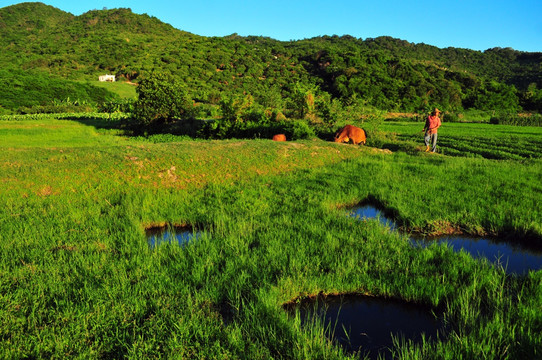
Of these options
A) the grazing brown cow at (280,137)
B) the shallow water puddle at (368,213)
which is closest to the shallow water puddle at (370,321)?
the shallow water puddle at (368,213)

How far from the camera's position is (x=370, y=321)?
3.41m

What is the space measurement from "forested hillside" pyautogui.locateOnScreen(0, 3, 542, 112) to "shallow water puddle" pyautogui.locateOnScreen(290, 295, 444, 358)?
1694 cm

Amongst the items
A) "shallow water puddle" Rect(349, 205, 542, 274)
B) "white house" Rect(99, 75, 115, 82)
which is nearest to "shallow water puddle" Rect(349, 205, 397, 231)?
"shallow water puddle" Rect(349, 205, 542, 274)

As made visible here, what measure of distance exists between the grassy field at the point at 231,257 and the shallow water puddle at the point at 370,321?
13 centimetres

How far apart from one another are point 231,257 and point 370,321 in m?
2.03

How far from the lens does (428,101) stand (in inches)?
2148

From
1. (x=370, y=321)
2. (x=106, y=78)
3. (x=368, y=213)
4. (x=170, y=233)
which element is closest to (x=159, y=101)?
(x=170, y=233)

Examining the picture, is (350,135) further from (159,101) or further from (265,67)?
(265,67)

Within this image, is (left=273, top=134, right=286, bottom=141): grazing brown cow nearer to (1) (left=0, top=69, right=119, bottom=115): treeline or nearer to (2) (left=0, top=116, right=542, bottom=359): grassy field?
(2) (left=0, top=116, right=542, bottom=359): grassy field

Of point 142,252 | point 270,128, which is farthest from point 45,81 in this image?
point 142,252

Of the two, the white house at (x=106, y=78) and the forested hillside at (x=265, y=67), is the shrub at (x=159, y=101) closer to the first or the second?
the forested hillside at (x=265, y=67)

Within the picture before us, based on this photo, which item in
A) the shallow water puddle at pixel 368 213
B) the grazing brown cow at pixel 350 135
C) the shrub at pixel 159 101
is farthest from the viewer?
the shrub at pixel 159 101

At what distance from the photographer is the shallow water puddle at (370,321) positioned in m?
3.06

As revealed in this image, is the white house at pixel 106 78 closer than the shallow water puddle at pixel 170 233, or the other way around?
the shallow water puddle at pixel 170 233
